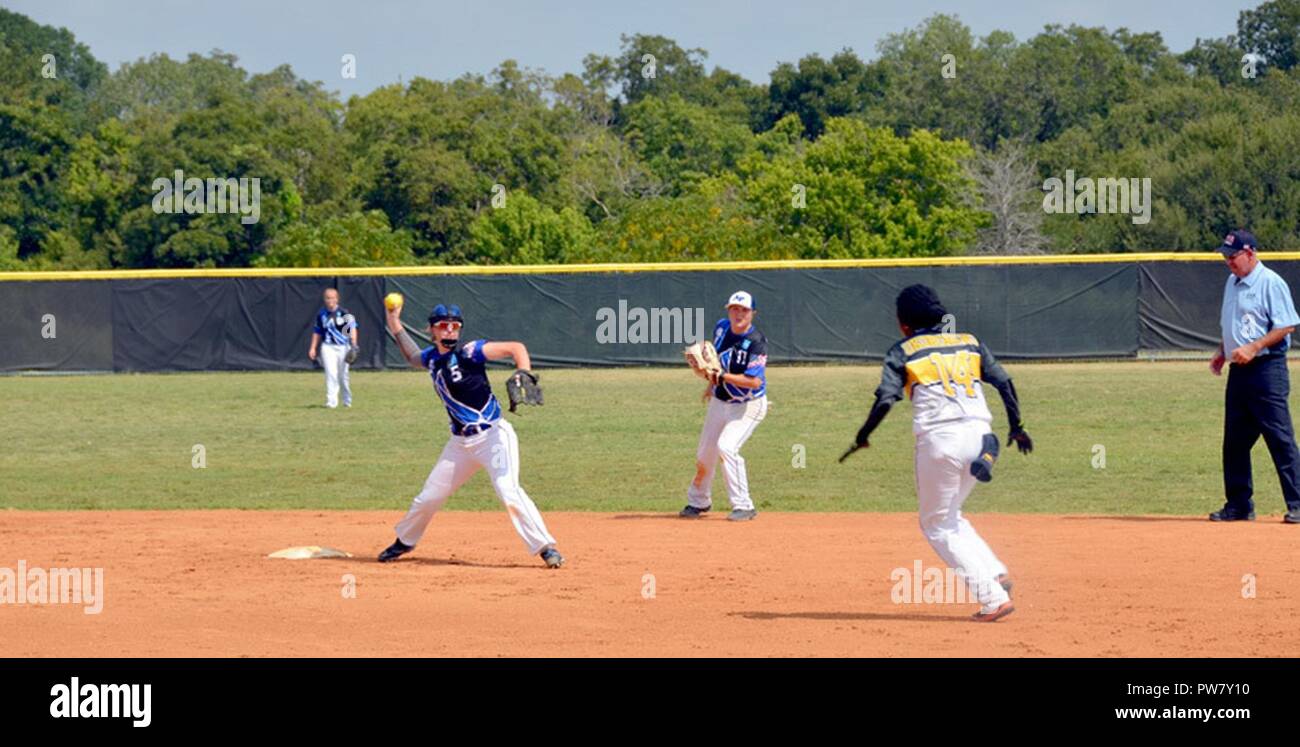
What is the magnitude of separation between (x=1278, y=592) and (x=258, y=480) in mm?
10682

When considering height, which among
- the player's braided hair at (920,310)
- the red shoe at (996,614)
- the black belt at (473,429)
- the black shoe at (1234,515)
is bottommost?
the red shoe at (996,614)

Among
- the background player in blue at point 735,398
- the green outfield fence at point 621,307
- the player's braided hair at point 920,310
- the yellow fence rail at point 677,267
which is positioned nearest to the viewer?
the player's braided hair at point 920,310

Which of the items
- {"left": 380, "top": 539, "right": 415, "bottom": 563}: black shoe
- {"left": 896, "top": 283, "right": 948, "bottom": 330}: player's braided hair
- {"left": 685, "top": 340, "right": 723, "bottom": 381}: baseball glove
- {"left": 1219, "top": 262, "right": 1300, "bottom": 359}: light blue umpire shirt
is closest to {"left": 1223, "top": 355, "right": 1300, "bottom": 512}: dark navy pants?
{"left": 1219, "top": 262, "right": 1300, "bottom": 359}: light blue umpire shirt

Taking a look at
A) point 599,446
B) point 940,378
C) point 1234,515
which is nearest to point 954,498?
point 940,378

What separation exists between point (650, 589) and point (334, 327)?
16.3 metres

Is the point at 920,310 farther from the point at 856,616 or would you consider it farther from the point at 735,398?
the point at 735,398

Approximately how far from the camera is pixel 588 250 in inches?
1925

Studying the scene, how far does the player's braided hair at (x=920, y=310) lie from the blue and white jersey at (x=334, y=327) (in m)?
17.5

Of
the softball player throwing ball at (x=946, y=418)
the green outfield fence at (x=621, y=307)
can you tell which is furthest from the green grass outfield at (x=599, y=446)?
the softball player throwing ball at (x=946, y=418)

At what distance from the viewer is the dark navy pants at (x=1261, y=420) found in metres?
12.1

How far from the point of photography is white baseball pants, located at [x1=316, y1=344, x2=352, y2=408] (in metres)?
24.6

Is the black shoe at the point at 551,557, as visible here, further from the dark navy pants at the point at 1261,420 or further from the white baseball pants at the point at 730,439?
the dark navy pants at the point at 1261,420

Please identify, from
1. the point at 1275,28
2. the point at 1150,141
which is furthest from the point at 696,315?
the point at 1275,28

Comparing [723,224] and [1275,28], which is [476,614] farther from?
[1275,28]
